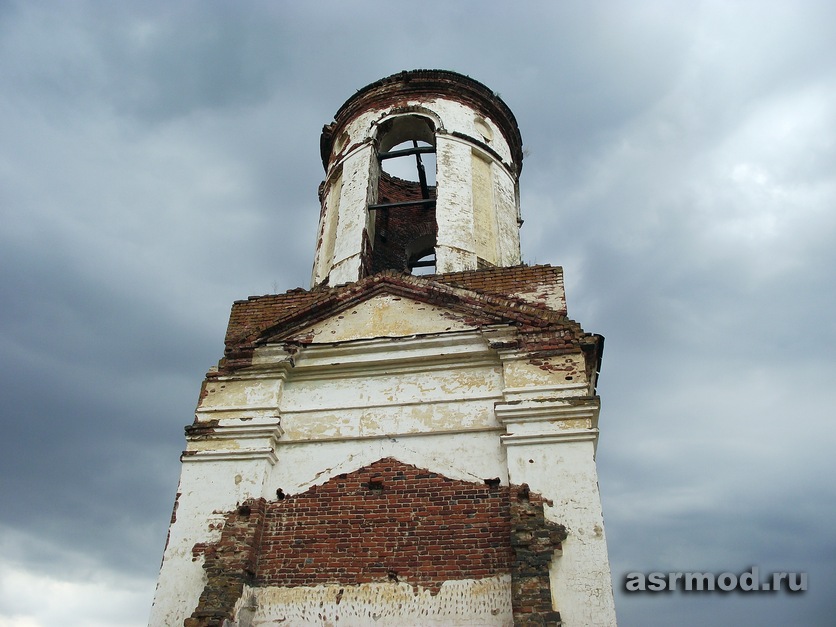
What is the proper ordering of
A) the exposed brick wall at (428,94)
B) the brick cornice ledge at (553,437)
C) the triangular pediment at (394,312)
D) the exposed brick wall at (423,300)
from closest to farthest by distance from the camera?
the brick cornice ledge at (553,437) < the exposed brick wall at (423,300) < the triangular pediment at (394,312) < the exposed brick wall at (428,94)

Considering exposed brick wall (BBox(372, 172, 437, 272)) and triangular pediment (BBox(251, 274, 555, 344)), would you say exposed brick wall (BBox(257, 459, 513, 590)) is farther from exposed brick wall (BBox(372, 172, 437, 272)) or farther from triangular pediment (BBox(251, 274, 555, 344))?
exposed brick wall (BBox(372, 172, 437, 272))

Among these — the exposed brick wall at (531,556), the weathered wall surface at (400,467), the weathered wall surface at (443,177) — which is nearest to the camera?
the exposed brick wall at (531,556)

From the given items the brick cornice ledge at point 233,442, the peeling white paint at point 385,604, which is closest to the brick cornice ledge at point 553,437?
the peeling white paint at point 385,604

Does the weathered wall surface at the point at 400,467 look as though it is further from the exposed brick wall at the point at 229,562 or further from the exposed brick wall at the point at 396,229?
the exposed brick wall at the point at 396,229

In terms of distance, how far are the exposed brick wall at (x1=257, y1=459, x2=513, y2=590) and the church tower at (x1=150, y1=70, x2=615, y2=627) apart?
→ 0.6 inches

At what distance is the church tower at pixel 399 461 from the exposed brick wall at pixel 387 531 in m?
0.02

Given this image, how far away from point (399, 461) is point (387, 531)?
0.64 m

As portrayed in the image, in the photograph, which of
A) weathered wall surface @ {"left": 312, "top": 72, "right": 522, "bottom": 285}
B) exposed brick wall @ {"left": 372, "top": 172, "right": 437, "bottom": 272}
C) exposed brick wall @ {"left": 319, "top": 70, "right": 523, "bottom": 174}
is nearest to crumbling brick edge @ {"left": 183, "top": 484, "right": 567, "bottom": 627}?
weathered wall surface @ {"left": 312, "top": 72, "right": 522, "bottom": 285}

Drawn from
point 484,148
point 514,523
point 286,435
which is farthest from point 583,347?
point 484,148

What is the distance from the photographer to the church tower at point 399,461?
5160 mm

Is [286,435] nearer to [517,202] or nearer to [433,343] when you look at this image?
[433,343]

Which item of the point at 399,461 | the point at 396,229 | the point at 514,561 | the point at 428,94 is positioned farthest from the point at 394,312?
the point at 428,94

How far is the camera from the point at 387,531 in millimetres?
5570

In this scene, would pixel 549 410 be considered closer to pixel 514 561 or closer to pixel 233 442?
pixel 514 561
